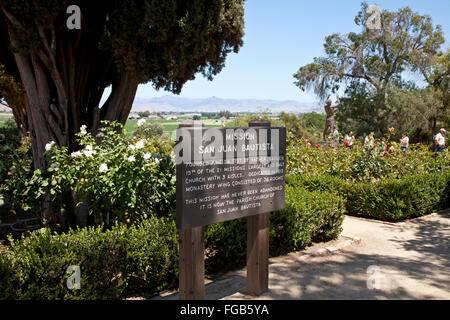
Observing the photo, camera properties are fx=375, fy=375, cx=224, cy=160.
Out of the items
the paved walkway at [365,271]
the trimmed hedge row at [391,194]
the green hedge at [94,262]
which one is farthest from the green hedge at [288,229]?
the trimmed hedge row at [391,194]

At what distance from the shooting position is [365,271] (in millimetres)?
4727

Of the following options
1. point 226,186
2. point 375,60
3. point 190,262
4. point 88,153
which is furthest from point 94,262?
point 375,60

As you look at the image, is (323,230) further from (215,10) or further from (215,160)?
(215,10)

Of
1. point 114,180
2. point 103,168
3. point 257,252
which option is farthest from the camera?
point 114,180

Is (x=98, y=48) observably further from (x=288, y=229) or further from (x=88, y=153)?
(x=288, y=229)

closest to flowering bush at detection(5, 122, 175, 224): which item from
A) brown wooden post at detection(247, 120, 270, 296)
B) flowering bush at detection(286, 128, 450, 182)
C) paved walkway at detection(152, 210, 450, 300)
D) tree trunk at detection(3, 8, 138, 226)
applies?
tree trunk at detection(3, 8, 138, 226)

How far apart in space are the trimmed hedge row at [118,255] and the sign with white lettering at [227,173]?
997mm

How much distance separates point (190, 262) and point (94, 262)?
0.96 meters

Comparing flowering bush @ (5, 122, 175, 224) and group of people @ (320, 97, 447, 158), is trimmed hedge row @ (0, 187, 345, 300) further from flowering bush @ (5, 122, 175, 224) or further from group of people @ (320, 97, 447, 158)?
group of people @ (320, 97, 447, 158)

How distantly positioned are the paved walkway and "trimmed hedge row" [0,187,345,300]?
255 millimetres

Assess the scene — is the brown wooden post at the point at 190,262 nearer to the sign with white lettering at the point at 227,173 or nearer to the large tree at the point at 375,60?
the sign with white lettering at the point at 227,173

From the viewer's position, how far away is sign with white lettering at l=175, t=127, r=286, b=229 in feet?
10.1

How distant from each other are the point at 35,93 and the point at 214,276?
4.27 m
